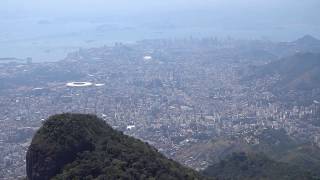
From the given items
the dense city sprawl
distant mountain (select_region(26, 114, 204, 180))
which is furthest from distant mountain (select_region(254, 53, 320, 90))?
distant mountain (select_region(26, 114, 204, 180))

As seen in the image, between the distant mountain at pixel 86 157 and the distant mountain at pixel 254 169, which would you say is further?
the distant mountain at pixel 254 169

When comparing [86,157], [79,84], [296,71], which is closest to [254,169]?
[86,157]

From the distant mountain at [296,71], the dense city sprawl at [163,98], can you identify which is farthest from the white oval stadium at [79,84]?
the distant mountain at [296,71]

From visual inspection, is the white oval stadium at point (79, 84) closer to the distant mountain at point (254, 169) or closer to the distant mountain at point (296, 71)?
the distant mountain at point (296, 71)

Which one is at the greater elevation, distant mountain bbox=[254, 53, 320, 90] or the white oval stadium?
distant mountain bbox=[254, 53, 320, 90]

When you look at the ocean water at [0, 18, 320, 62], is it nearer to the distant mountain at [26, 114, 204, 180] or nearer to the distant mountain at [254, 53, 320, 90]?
the distant mountain at [254, 53, 320, 90]

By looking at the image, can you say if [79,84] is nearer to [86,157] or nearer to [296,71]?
[296,71]
